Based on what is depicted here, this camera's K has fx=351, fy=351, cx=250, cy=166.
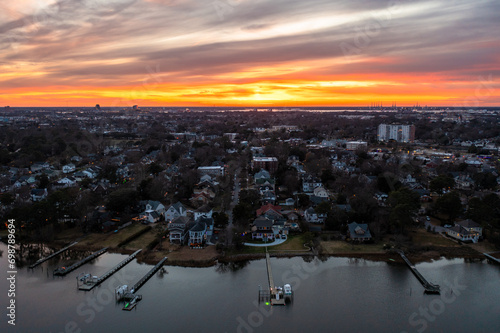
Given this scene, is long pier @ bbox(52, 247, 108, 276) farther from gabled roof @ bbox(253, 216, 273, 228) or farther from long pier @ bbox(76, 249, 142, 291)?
gabled roof @ bbox(253, 216, 273, 228)

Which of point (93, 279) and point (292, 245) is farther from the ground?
point (292, 245)

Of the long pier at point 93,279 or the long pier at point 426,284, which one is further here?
the long pier at point 93,279

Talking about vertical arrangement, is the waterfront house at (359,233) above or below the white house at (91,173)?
below

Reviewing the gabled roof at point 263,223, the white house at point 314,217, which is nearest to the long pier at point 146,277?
the gabled roof at point 263,223

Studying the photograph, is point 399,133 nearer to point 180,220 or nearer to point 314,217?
point 314,217

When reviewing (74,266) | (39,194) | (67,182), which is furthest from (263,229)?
(67,182)

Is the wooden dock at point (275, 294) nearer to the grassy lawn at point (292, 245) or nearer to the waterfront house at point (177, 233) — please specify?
the grassy lawn at point (292, 245)
